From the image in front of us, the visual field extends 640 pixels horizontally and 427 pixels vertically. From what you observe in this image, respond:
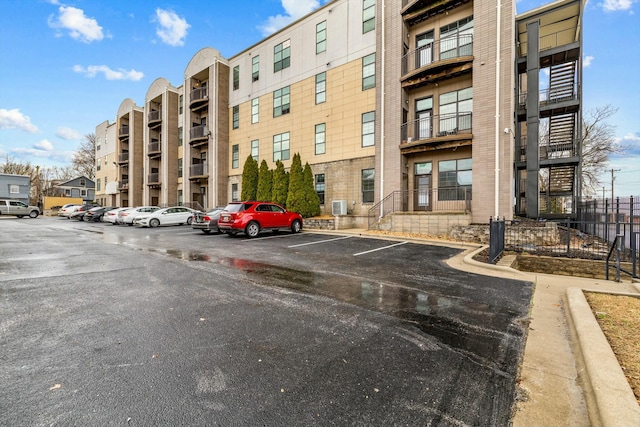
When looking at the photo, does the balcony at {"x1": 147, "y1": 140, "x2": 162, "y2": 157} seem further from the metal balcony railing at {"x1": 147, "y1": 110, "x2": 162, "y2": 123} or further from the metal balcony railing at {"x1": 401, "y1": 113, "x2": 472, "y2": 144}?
the metal balcony railing at {"x1": 401, "y1": 113, "x2": 472, "y2": 144}

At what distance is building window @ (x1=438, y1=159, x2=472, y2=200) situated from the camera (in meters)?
15.2

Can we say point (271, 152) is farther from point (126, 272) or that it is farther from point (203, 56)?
point (126, 272)

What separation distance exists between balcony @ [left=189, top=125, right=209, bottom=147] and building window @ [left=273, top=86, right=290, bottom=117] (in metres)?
7.69

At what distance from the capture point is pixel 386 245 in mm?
11258

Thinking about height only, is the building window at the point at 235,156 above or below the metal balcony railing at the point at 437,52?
below

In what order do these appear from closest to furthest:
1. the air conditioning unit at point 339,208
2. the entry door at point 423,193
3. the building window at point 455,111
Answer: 1. the building window at point 455,111
2. the entry door at point 423,193
3. the air conditioning unit at point 339,208

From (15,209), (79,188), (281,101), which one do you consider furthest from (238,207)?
(79,188)

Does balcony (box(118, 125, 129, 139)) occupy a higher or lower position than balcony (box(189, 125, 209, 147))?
higher

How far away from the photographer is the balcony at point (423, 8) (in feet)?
51.1

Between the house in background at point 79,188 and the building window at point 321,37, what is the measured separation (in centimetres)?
5612

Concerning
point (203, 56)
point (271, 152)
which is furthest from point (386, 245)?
point (203, 56)

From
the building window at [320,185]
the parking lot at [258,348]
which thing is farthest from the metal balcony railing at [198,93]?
the parking lot at [258,348]

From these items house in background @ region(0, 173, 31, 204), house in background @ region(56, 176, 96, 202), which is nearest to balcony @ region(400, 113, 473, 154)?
house in background @ region(0, 173, 31, 204)

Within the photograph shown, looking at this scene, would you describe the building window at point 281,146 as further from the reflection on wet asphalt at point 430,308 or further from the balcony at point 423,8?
the reflection on wet asphalt at point 430,308
